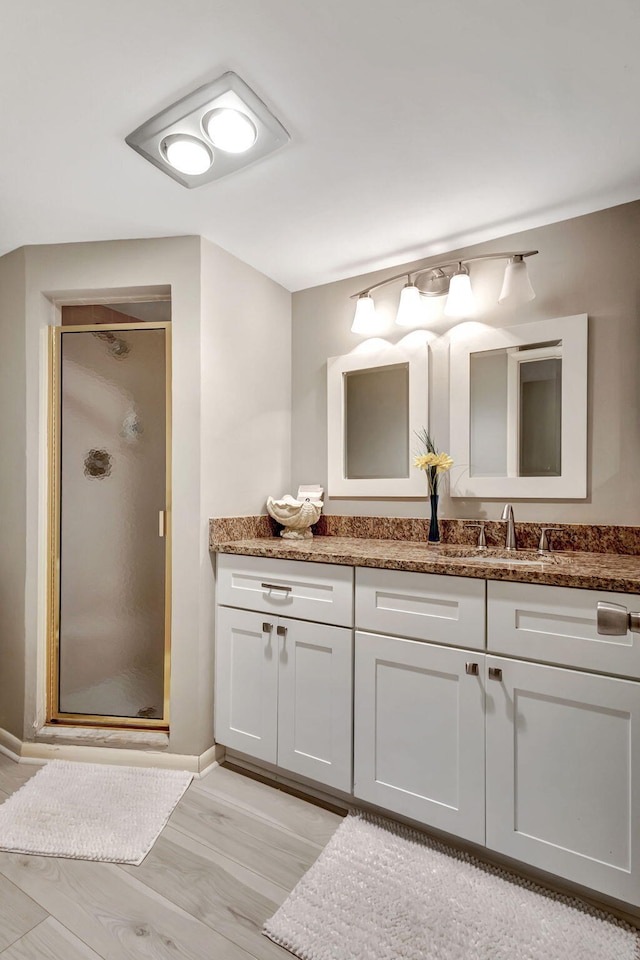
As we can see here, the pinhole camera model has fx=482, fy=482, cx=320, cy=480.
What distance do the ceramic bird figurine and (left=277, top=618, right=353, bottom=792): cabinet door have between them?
55 centimetres

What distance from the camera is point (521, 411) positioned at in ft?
6.88

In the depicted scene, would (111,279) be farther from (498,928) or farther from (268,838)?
(498,928)

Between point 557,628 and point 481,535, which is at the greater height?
point 481,535

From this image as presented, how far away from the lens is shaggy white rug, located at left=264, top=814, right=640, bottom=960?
1273mm

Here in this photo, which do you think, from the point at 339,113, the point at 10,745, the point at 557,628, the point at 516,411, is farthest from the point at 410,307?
the point at 10,745

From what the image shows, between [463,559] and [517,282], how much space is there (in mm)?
1158

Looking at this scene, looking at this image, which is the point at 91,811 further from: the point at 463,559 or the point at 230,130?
the point at 230,130

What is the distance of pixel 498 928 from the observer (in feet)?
4.37

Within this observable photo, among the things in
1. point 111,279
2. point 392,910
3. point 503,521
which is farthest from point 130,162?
point 392,910

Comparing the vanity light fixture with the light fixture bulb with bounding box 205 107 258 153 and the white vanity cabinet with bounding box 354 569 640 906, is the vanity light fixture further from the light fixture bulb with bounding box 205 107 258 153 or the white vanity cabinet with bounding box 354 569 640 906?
the white vanity cabinet with bounding box 354 569 640 906

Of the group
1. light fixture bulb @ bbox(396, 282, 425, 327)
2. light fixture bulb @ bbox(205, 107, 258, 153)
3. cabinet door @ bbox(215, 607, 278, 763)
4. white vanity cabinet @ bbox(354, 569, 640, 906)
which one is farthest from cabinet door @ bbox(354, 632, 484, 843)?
light fixture bulb @ bbox(205, 107, 258, 153)

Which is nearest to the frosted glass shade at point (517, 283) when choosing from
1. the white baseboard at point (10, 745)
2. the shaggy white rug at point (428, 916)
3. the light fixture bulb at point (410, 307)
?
the light fixture bulb at point (410, 307)

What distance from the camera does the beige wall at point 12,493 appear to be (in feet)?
7.39

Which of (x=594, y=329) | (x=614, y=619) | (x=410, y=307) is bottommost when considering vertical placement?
(x=614, y=619)
